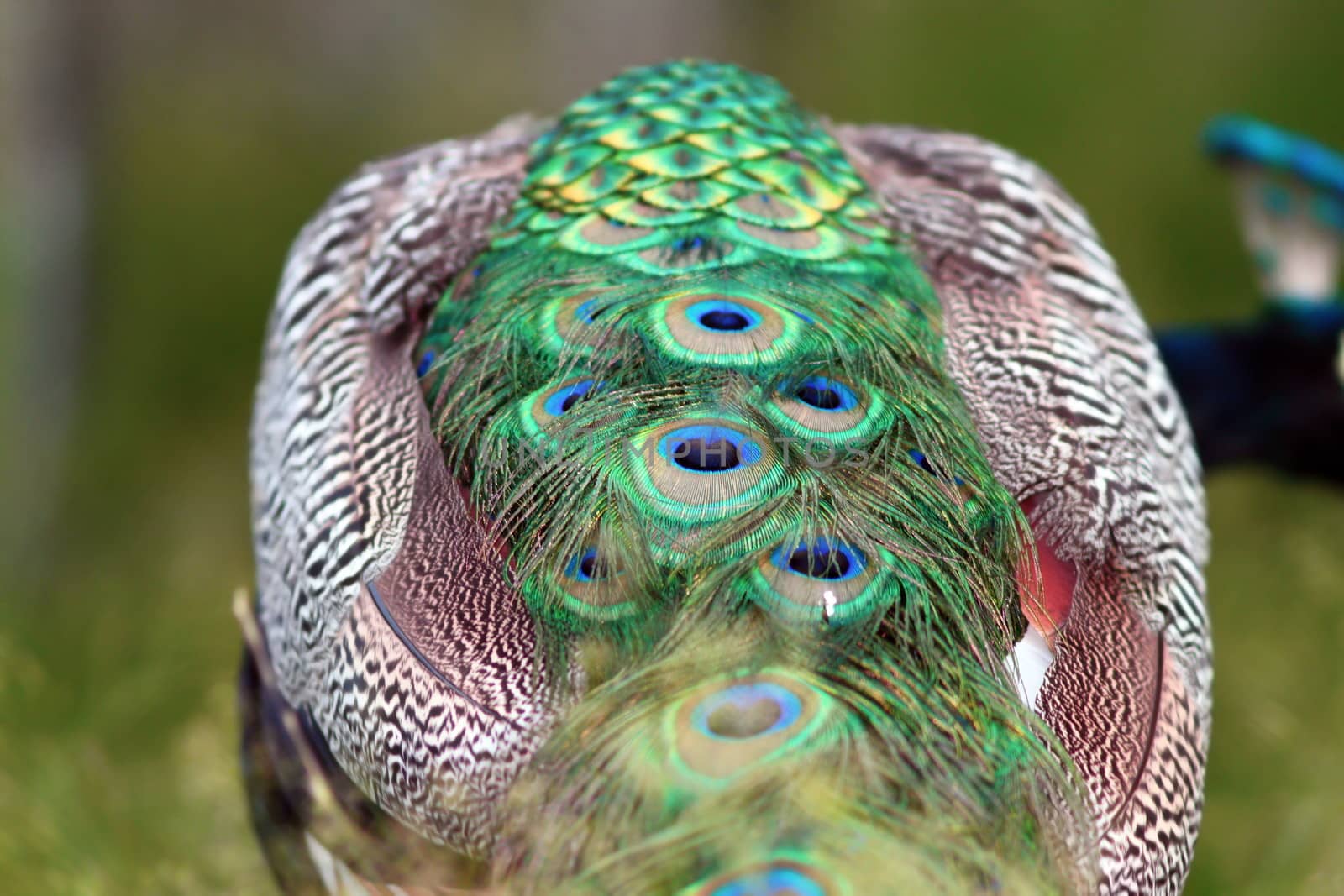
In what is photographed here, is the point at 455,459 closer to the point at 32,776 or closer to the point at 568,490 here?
the point at 568,490

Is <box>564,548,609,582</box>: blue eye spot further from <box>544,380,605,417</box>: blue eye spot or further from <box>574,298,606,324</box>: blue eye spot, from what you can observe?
<box>574,298,606,324</box>: blue eye spot

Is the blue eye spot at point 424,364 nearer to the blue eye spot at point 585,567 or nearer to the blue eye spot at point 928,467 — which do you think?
the blue eye spot at point 585,567

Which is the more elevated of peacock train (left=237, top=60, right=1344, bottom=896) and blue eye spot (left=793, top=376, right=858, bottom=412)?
blue eye spot (left=793, top=376, right=858, bottom=412)

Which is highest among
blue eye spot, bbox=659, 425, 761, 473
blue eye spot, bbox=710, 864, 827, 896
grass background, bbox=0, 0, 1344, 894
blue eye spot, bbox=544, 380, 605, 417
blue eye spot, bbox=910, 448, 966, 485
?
blue eye spot, bbox=659, 425, 761, 473

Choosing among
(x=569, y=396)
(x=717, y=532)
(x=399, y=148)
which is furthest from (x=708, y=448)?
(x=399, y=148)

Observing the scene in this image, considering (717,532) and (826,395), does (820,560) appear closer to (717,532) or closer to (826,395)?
(717,532)

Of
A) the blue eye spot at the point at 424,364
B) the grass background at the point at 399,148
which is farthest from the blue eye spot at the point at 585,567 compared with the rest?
Answer: the grass background at the point at 399,148

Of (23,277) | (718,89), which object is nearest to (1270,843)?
(718,89)

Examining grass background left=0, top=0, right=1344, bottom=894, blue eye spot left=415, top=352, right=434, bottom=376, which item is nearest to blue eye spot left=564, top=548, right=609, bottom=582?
blue eye spot left=415, top=352, right=434, bottom=376
